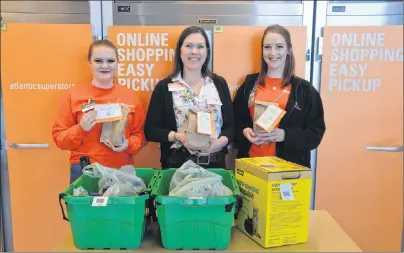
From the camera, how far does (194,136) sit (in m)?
1.89

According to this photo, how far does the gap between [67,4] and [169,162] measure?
1.33 meters

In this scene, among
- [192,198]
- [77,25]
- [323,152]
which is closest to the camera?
[192,198]

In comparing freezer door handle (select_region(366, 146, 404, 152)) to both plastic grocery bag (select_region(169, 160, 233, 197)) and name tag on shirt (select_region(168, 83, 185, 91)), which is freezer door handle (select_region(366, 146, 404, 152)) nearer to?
name tag on shirt (select_region(168, 83, 185, 91))

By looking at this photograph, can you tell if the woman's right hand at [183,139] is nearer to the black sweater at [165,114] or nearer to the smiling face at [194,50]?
the black sweater at [165,114]

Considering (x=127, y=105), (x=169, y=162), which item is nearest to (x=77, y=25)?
(x=127, y=105)

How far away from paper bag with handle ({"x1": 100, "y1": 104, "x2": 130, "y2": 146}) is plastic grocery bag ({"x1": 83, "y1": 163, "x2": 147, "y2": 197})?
1.20ft

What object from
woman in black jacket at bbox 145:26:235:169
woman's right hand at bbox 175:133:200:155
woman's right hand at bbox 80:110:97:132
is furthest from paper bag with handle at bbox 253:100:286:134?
woman's right hand at bbox 80:110:97:132

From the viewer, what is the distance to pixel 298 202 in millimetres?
1447

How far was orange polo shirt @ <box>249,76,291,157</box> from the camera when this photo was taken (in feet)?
7.13

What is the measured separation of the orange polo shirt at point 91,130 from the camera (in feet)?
6.58

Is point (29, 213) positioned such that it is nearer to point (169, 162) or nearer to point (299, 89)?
point (169, 162)

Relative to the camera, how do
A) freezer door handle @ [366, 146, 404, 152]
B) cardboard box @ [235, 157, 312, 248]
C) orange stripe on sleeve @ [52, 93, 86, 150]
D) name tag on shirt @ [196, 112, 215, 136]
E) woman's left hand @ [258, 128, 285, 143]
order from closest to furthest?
1. cardboard box @ [235, 157, 312, 248]
2. name tag on shirt @ [196, 112, 215, 136]
3. orange stripe on sleeve @ [52, 93, 86, 150]
4. woman's left hand @ [258, 128, 285, 143]
5. freezer door handle @ [366, 146, 404, 152]

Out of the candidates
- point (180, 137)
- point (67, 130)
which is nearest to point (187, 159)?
point (180, 137)

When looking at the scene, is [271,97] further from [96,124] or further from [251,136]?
[96,124]
